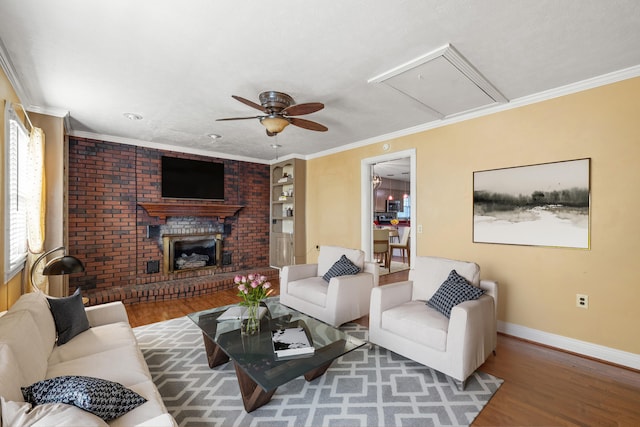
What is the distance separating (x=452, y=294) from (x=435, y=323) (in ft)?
1.03

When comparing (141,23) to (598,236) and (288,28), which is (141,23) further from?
(598,236)

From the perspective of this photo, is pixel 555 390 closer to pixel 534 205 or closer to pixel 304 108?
pixel 534 205

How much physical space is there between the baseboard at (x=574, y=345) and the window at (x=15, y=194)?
4602 millimetres

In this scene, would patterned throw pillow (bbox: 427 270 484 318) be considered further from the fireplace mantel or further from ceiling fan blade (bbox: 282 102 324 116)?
the fireplace mantel

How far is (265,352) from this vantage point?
1894 mm

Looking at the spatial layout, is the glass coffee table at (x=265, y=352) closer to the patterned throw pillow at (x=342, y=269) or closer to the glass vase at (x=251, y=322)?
the glass vase at (x=251, y=322)

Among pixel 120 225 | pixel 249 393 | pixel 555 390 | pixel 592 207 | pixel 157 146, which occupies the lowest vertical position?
pixel 555 390

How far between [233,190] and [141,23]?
157 inches

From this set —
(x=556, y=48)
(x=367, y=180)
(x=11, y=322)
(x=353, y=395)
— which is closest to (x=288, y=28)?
(x=556, y=48)

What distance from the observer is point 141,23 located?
5.89 feet

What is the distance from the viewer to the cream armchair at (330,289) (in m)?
3.01

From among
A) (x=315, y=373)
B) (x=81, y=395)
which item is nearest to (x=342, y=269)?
(x=315, y=373)

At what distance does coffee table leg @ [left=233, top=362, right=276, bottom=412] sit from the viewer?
1784mm

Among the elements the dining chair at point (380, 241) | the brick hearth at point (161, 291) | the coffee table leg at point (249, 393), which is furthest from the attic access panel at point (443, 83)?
the brick hearth at point (161, 291)
